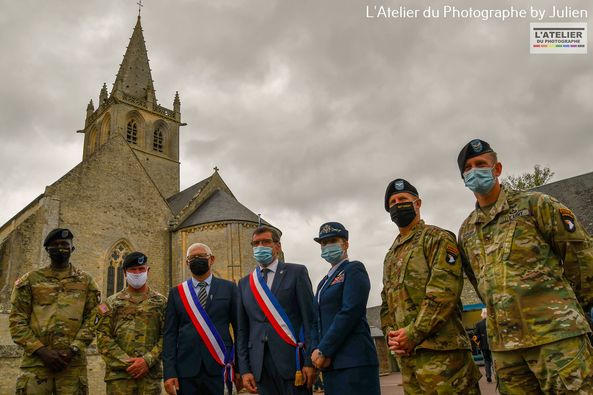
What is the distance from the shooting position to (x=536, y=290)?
299cm

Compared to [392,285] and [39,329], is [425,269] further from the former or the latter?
[39,329]

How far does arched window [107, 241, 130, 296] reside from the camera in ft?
73.8

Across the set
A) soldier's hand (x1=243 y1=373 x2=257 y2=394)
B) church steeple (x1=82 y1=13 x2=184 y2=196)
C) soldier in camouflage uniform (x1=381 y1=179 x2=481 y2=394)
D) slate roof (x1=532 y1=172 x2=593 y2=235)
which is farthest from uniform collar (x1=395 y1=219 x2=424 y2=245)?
church steeple (x1=82 y1=13 x2=184 y2=196)

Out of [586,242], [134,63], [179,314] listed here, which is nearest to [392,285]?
[586,242]

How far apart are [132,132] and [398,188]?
3559cm

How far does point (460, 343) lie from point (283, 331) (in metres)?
1.65

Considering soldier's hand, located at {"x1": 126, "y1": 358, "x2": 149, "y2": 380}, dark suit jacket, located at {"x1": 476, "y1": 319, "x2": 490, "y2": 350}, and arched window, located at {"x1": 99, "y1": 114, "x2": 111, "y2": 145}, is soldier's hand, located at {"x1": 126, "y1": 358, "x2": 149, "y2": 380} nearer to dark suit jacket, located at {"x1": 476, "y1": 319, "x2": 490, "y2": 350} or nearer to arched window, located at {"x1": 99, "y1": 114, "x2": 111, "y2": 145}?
dark suit jacket, located at {"x1": 476, "y1": 319, "x2": 490, "y2": 350}

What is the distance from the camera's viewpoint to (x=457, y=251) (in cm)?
367

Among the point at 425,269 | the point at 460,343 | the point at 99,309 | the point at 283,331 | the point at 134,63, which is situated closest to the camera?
the point at 460,343

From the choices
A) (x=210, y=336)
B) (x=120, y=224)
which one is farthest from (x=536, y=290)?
(x=120, y=224)

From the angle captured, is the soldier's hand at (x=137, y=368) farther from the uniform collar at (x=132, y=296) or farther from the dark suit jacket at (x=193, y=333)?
the uniform collar at (x=132, y=296)

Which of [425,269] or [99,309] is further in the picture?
[99,309]

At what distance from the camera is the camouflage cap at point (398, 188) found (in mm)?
4130

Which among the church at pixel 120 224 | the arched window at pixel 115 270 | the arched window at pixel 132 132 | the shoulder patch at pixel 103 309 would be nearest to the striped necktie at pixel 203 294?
the shoulder patch at pixel 103 309
